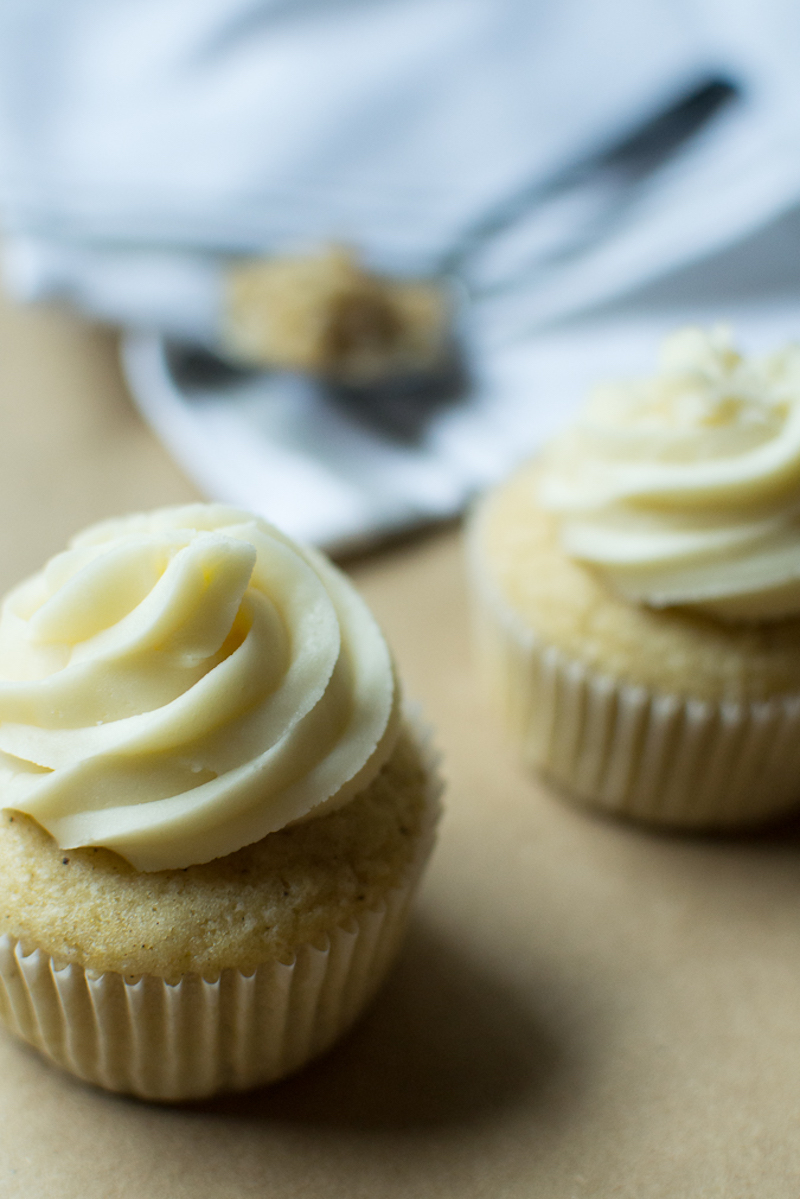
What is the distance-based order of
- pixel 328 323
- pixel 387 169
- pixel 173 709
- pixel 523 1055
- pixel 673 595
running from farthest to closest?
pixel 387 169 < pixel 328 323 < pixel 673 595 < pixel 523 1055 < pixel 173 709

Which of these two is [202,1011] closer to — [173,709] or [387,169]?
[173,709]

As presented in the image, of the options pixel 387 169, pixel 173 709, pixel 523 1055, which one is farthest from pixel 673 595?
pixel 387 169

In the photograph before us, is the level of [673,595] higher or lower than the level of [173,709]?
lower

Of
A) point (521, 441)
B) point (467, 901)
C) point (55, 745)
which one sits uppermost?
point (55, 745)

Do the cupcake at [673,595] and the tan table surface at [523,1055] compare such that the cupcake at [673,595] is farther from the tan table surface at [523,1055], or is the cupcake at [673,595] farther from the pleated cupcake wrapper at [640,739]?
Answer: the tan table surface at [523,1055]

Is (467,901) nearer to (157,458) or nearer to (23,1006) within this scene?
(23,1006)

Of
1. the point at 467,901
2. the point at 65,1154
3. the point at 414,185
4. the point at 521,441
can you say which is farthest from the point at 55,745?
the point at 414,185

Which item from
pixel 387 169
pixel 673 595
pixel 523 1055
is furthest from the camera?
pixel 387 169
